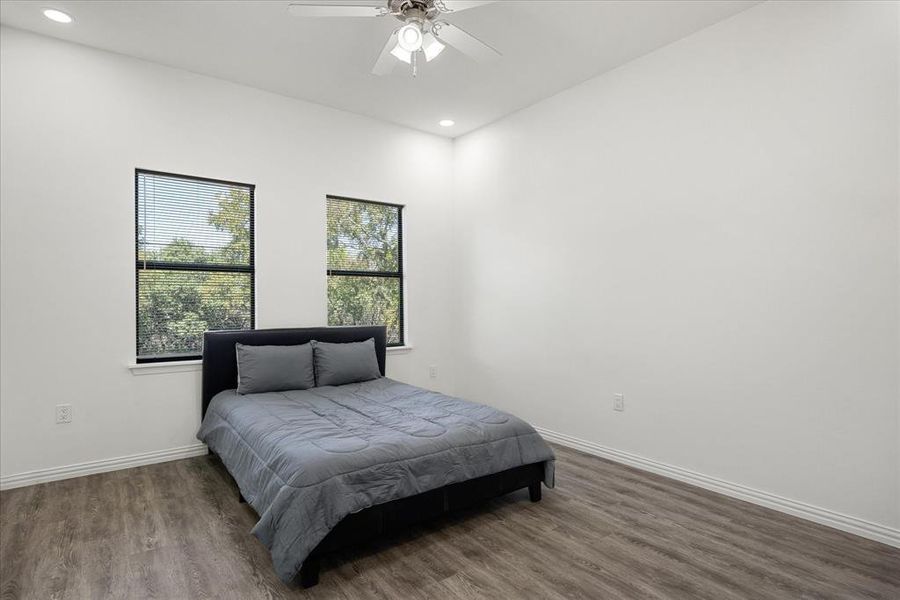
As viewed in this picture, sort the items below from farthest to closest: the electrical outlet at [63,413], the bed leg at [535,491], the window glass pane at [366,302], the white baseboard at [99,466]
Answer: the window glass pane at [366,302] < the electrical outlet at [63,413] < the white baseboard at [99,466] < the bed leg at [535,491]

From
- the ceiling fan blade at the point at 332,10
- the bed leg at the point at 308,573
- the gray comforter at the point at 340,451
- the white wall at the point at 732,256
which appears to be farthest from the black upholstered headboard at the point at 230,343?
the ceiling fan blade at the point at 332,10

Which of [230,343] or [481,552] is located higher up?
[230,343]

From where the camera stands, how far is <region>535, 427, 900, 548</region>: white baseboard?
8.05ft

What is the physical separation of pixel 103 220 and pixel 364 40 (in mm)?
→ 2187

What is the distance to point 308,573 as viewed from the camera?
2.03 metres

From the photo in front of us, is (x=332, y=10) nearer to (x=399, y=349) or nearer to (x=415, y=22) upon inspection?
(x=415, y=22)

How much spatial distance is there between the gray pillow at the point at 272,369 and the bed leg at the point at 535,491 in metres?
1.85

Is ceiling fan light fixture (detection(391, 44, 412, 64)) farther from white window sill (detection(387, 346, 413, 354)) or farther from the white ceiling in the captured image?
white window sill (detection(387, 346, 413, 354))

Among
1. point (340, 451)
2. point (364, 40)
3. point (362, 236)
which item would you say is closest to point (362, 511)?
point (340, 451)

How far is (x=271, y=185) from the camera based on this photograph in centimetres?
415

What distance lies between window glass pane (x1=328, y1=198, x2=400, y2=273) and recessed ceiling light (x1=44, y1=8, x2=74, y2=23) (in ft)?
6.99

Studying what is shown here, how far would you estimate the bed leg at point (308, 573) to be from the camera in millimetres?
2027

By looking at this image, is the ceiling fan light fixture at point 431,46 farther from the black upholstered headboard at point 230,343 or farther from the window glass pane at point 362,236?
the black upholstered headboard at point 230,343

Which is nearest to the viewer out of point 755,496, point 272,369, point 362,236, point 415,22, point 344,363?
point 415,22
